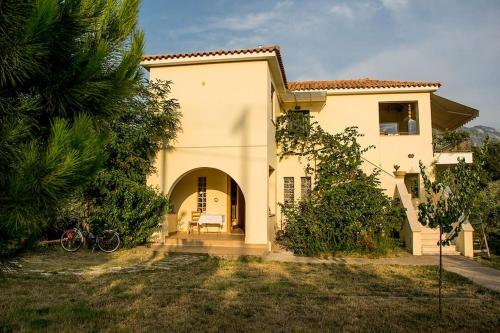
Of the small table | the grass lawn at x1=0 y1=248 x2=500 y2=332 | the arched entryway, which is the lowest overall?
the grass lawn at x1=0 y1=248 x2=500 y2=332

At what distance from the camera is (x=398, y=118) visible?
20.6 metres

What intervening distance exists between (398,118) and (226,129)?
36.6 ft

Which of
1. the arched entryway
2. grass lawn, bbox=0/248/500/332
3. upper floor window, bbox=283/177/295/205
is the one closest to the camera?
grass lawn, bbox=0/248/500/332

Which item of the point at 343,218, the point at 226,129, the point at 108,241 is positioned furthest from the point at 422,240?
the point at 108,241

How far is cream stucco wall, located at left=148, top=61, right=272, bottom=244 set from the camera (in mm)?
13398

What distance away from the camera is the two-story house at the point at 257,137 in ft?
44.2

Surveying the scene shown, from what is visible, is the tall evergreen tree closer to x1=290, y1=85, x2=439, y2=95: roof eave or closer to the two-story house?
the two-story house

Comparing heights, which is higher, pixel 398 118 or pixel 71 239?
pixel 398 118

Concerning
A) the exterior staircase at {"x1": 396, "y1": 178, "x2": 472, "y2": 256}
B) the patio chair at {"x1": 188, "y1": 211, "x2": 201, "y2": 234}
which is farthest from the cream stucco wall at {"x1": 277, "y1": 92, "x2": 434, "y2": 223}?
the patio chair at {"x1": 188, "y1": 211, "x2": 201, "y2": 234}

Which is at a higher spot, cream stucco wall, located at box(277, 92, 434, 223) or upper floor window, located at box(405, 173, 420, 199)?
cream stucco wall, located at box(277, 92, 434, 223)

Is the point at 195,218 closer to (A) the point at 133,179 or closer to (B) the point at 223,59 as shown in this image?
(A) the point at 133,179

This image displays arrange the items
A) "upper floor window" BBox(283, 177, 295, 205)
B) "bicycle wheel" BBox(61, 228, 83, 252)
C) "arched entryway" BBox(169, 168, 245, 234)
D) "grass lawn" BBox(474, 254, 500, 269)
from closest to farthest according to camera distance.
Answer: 1. "grass lawn" BBox(474, 254, 500, 269)
2. "bicycle wheel" BBox(61, 228, 83, 252)
3. "arched entryway" BBox(169, 168, 245, 234)
4. "upper floor window" BBox(283, 177, 295, 205)

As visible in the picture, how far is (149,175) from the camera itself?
14.2 meters

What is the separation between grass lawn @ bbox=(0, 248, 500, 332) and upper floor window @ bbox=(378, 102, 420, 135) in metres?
8.65
